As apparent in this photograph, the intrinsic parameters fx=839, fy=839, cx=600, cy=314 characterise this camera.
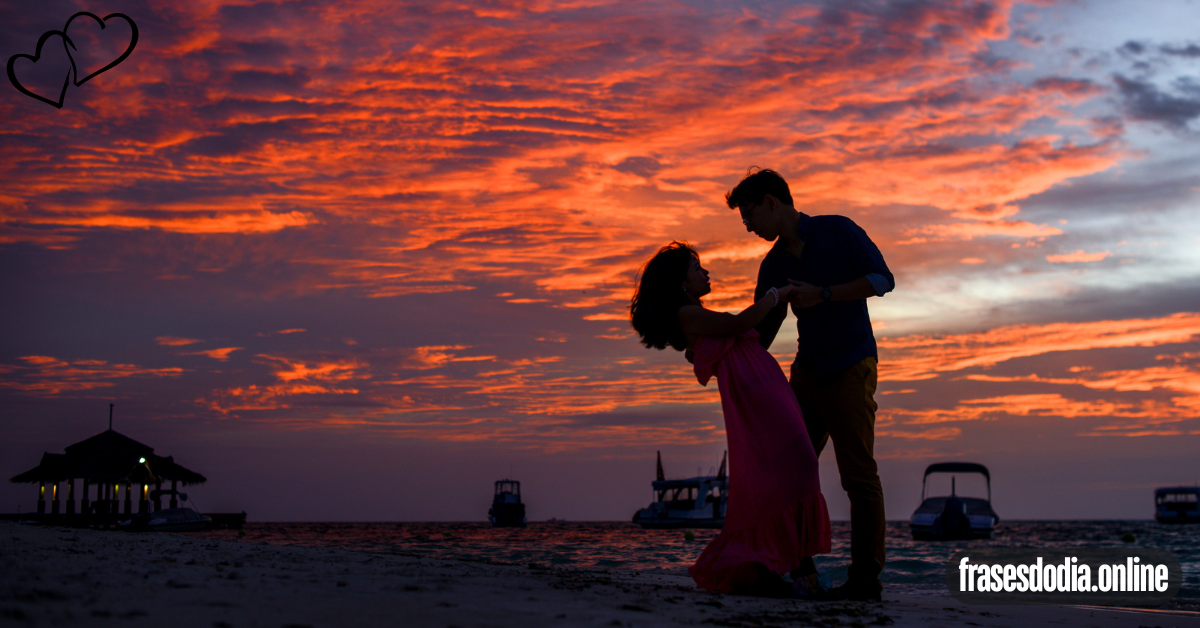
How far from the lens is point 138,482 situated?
40688 millimetres

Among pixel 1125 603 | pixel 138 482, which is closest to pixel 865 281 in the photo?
pixel 1125 603

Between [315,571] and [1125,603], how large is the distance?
7066mm

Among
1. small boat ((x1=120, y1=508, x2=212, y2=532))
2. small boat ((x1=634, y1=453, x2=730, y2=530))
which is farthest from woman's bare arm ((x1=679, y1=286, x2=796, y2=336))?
small boat ((x1=634, y1=453, x2=730, y2=530))

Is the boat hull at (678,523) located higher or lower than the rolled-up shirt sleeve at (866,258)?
lower

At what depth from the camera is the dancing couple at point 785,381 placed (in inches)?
148

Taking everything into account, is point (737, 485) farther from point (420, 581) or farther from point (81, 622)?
point (81, 622)

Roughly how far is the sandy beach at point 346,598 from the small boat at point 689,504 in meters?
52.2

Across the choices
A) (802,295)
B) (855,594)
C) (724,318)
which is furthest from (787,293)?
(855,594)

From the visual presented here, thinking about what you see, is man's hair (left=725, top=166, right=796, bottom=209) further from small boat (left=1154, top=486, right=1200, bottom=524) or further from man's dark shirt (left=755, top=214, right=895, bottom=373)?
small boat (left=1154, top=486, right=1200, bottom=524)

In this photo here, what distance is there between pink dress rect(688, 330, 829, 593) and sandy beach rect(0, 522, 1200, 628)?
10.6 inches

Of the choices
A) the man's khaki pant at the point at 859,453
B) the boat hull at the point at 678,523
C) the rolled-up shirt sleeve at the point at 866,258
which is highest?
the rolled-up shirt sleeve at the point at 866,258

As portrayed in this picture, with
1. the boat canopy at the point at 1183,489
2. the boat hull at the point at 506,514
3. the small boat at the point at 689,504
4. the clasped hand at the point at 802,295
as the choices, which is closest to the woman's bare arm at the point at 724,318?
the clasped hand at the point at 802,295

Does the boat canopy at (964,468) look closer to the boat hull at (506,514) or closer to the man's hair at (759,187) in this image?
the man's hair at (759,187)

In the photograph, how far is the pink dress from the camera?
3.73 metres
